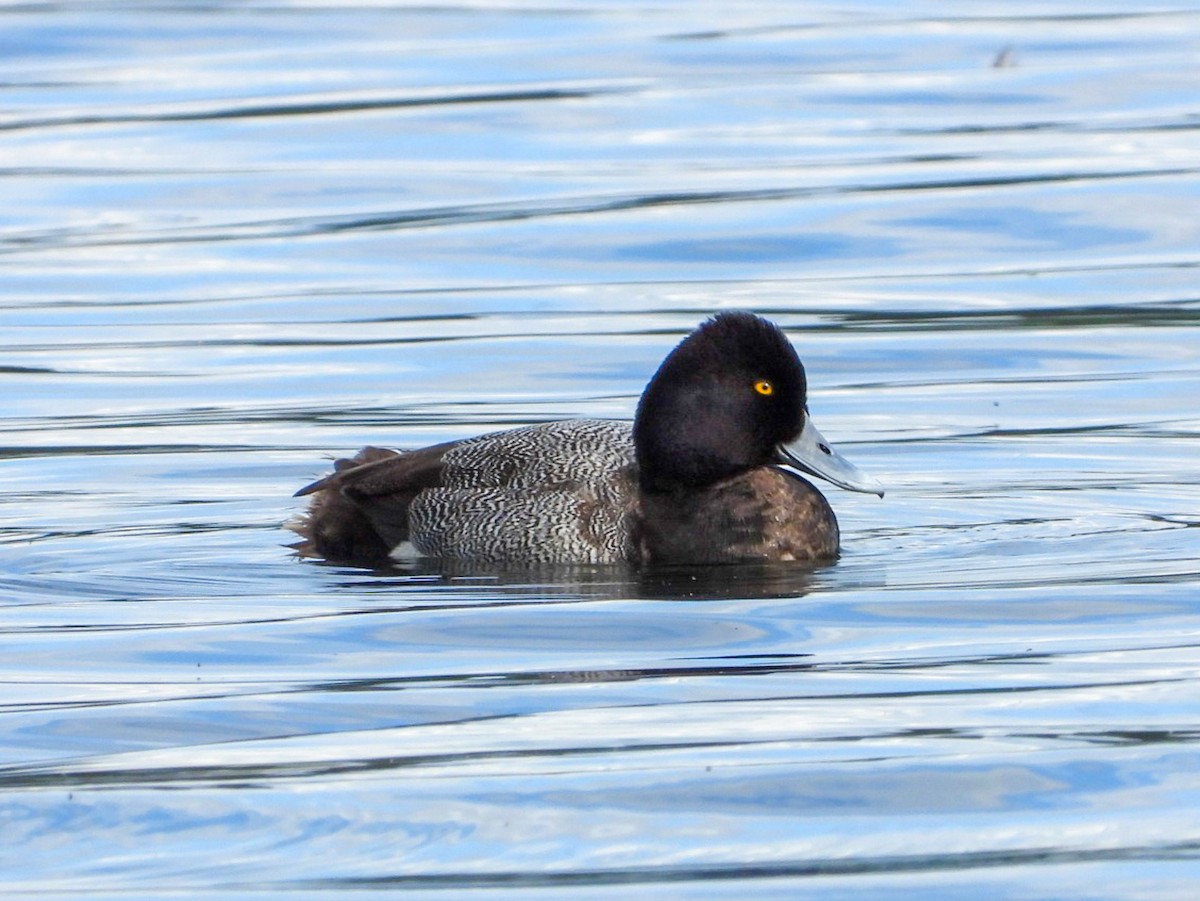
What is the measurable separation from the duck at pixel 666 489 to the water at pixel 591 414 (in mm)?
213

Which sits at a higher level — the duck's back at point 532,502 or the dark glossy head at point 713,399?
the dark glossy head at point 713,399

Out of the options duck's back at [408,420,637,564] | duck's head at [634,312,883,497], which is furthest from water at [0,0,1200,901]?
duck's head at [634,312,883,497]

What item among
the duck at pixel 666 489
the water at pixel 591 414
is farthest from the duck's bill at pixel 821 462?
the water at pixel 591 414

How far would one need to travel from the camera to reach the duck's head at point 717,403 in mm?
9445

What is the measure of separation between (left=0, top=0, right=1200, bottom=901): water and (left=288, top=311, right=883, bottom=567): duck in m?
0.21

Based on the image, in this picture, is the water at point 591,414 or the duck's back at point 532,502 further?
the duck's back at point 532,502

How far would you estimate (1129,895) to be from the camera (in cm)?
546

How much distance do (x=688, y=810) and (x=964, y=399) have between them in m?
6.92

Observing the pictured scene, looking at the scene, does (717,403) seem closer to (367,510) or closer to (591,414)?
(367,510)

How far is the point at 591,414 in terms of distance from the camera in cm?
1261

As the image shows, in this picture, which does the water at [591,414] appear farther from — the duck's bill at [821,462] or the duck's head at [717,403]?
the duck's head at [717,403]

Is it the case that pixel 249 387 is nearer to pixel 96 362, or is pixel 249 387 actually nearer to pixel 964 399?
pixel 96 362

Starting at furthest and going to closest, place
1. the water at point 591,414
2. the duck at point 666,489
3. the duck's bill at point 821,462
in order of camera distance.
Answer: the duck's bill at point 821,462 → the duck at point 666,489 → the water at point 591,414

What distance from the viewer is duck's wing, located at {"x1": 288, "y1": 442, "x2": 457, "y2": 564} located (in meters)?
9.68
